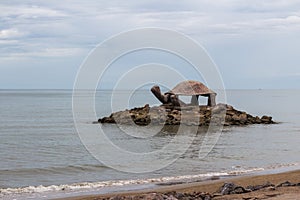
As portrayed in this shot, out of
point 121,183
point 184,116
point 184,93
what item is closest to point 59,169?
point 121,183

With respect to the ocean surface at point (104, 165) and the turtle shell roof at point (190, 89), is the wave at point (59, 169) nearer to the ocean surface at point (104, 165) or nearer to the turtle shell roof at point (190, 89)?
the ocean surface at point (104, 165)

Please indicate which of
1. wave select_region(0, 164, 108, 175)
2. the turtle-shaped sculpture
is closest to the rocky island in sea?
the turtle-shaped sculpture

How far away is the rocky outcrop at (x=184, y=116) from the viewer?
45812mm

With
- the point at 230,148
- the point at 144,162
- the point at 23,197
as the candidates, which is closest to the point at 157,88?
the point at 230,148

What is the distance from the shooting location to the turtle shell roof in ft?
162

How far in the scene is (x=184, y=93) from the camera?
4909cm

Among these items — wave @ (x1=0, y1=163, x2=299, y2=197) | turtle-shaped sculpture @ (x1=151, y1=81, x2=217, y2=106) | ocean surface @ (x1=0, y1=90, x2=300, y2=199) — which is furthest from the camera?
turtle-shaped sculpture @ (x1=151, y1=81, x2=217, y2=106)

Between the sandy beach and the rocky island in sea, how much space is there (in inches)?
1097

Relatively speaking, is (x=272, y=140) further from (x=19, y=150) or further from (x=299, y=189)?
(x=299, y=189)

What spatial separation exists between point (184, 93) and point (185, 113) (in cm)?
255

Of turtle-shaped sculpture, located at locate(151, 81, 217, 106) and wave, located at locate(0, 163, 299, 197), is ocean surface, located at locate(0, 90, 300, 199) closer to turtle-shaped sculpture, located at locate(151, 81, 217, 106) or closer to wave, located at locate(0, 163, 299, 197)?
wave, located at locate(0, 163, 299, 197)

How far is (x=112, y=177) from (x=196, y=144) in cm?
1338

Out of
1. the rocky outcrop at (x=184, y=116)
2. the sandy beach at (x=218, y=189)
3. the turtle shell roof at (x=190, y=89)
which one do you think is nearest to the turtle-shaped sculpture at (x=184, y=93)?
the turtle shell roof at (x=190, y=89)

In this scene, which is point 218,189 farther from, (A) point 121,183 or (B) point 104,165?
(B) point 104,165
